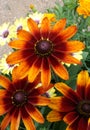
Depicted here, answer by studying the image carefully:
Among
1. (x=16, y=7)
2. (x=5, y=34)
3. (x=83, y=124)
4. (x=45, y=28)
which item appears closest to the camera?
(x=83, y=124)

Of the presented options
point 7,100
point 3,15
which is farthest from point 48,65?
point 3,15

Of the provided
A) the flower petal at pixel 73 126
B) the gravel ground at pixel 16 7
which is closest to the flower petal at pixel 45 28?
the flower petal at pixel 73 126

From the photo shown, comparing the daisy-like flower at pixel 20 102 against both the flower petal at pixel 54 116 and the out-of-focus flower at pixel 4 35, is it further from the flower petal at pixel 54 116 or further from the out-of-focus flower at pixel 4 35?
the out-of-focus flower at pixel 4 35

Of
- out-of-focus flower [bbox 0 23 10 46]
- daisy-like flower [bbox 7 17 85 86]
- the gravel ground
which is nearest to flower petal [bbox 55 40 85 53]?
daisy-like flower [bbox 7 17 85 86]

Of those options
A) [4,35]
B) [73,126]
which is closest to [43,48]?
[73,126]

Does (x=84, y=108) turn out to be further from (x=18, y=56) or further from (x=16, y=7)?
(x=16, y=7)

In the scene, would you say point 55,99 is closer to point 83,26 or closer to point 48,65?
point 48,65
